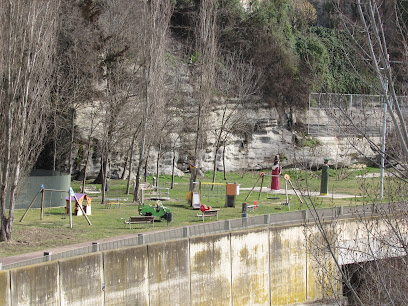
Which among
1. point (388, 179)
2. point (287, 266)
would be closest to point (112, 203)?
point (287, 266)

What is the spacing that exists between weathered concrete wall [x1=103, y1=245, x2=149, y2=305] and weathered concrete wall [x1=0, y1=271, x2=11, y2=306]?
3103 millimetres

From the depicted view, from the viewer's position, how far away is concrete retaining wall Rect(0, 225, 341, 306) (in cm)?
1580

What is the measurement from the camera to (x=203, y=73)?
38.1m

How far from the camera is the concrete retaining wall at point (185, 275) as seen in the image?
51.9ft

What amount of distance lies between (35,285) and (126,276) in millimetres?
3132

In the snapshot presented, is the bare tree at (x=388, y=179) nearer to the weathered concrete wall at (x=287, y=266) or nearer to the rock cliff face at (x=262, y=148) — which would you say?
the weathered concrete wall at (x=287, y=266)

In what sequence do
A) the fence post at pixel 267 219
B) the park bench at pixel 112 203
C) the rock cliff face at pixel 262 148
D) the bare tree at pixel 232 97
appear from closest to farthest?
the fence post at pixel 267 219
the park bench at pixel 112 203
the bare tree at pixel 232 97
the rock cliff face at pixel 262 148

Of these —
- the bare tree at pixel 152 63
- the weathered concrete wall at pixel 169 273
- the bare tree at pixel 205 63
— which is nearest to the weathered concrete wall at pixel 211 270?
the weathered concrete wall at pixel 169 273

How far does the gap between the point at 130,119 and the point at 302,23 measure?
25.5m

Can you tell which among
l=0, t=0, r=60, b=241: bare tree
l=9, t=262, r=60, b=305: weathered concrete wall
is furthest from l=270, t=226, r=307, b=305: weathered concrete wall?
l=0, t=0, r=60, b=241: bare tree

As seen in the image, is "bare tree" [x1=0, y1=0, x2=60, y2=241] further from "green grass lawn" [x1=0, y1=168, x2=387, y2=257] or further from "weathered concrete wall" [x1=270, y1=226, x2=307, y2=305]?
"weathered concrete wall" [x1=270, y1=226, x2=307, y2=305]

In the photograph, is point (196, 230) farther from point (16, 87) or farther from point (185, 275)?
point (16, 87)

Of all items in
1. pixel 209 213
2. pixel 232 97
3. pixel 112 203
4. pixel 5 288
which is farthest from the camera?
pixel 232 97

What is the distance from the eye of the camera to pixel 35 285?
1548 centimetres
